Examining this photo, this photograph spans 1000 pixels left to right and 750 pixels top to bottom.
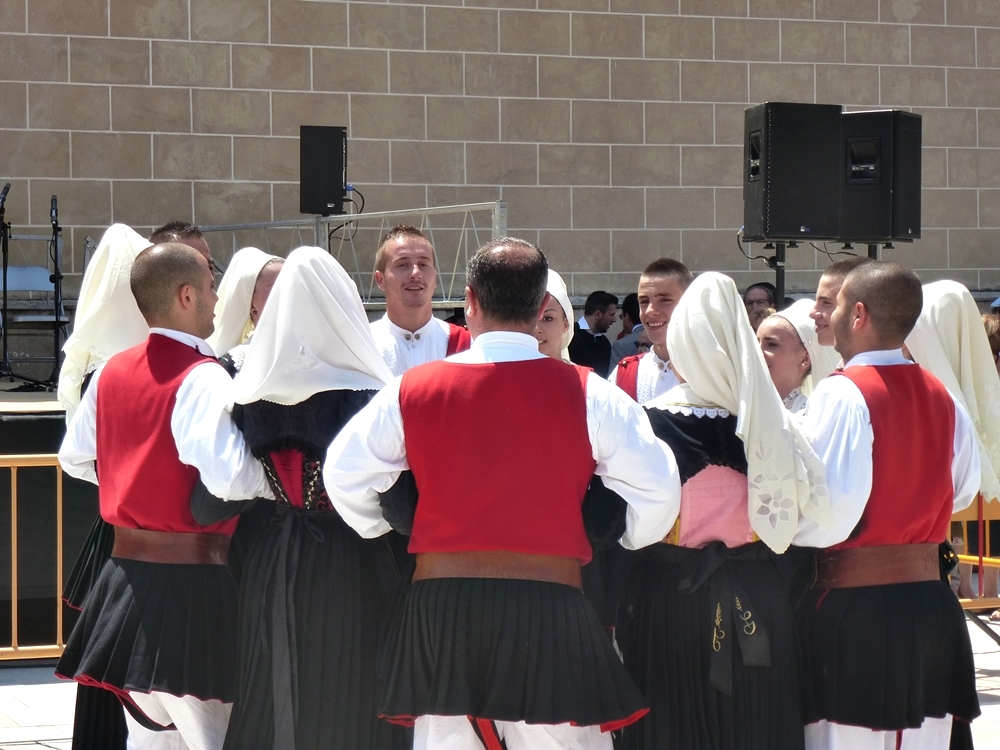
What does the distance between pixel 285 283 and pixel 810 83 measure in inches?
357

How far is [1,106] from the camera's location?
9.87m

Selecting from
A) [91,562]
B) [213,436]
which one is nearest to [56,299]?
[91,562]

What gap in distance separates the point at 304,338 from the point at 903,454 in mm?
1441

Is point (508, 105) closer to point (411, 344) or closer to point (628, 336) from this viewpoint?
point (628, 336)

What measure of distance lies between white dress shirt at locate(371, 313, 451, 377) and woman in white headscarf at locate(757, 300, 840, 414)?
3.92ft

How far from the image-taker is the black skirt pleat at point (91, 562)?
3719mm

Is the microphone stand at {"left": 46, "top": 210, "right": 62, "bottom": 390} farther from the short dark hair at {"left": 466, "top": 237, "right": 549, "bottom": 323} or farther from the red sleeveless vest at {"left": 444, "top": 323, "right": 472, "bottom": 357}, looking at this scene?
the short dark hair at {"left": 466, "top": 237, "right": 549, "bottom": 323}

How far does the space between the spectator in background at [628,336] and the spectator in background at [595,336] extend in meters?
0.08

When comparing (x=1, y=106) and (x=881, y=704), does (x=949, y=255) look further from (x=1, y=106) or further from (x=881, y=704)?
(x=881, y=704)

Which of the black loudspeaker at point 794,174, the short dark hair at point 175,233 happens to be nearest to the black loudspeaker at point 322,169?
the black loudspeaker at point 794,174

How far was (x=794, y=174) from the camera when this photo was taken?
731 cm

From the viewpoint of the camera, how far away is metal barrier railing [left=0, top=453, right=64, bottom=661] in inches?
209

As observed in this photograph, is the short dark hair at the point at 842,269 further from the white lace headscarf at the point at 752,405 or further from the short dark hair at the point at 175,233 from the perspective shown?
the short dark hair at the point at 175,233

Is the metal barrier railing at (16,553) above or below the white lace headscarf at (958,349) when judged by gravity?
below
